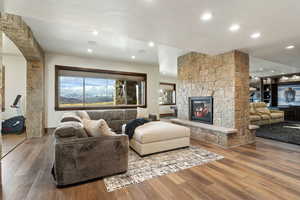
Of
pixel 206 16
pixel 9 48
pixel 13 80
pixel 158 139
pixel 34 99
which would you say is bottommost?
pixel 158 139

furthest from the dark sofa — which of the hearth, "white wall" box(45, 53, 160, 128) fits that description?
"white wall" box(45, 53, 160, 128)

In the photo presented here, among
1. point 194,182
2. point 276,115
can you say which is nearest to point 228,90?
point 194,182

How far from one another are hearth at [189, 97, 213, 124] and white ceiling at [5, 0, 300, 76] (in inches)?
58.2

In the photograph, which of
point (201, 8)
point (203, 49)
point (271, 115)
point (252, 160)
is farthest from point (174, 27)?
→ point (271, 115)

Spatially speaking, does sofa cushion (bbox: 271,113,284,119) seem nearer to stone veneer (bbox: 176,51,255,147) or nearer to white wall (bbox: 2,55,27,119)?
stone veneer (bbox: 176,51,255,147)

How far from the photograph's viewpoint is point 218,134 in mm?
3557

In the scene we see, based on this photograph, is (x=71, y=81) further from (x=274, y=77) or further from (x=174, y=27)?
(x=274, y=77)

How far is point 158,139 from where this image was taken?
9.78 ft

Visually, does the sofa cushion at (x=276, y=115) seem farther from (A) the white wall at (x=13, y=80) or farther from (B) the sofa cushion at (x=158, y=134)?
(A) the white wall at (x=13, y=80)

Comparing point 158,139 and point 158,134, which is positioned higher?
point 158,134

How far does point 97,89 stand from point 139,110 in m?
2.47

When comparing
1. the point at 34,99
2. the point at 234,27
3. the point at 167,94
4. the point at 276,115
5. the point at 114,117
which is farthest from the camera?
the point at 167,94

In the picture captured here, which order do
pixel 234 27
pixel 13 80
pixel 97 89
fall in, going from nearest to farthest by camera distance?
pixel 234 27 → pixel 13 80 → pixel 97 89

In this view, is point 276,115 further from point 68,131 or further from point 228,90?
point 68,131
